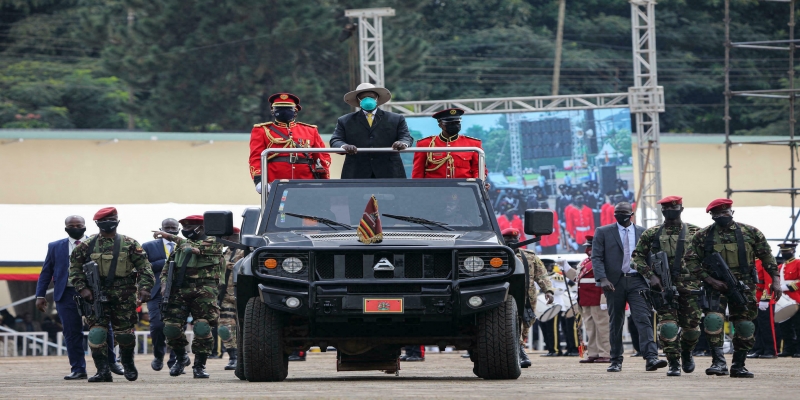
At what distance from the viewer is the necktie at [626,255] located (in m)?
15.9

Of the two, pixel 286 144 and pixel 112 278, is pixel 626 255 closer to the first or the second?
pixel 286 144

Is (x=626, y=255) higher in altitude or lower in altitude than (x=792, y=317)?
higher

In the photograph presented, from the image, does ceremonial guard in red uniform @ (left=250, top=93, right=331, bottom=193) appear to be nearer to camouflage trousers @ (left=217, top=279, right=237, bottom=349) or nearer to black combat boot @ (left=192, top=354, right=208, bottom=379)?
black combat boot @ (left=192, top=354, right=208, bottom=379)

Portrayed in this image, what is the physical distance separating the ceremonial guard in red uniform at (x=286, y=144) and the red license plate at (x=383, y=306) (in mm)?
2576

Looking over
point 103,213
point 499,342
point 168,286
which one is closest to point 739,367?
point 499,342

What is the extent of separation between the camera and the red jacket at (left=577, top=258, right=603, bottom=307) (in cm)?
1870

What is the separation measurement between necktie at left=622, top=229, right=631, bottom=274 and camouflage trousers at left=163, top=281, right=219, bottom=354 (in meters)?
4.54

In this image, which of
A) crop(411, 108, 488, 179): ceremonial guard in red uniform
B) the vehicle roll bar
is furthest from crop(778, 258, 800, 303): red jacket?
the vehicle roll bar

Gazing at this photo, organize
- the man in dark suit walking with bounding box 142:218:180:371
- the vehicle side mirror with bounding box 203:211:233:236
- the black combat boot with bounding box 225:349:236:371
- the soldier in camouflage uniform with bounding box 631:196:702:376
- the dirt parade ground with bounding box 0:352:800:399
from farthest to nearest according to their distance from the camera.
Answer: the black combat boot with bounding box 225:349:236:371
the man in dark suit walking with bounding box 142:218:180:371
the soldier in camouflage uniform with bounding box 631:196:702:376
the vehicle side mirror with bounding box 203:211:233:236
the dirt parade ground with bounding box 0:352:800:399

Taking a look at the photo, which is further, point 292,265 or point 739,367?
point 739,367

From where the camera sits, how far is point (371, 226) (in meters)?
10.9

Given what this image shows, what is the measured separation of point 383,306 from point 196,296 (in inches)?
157

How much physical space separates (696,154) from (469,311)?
36.3m

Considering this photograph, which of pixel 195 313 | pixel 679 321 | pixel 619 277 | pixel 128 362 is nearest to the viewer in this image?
pixel 679 321
